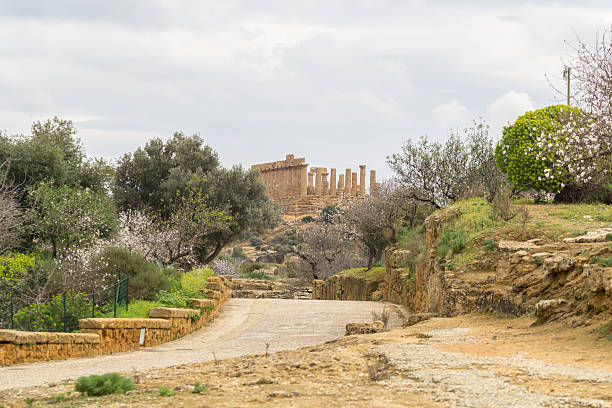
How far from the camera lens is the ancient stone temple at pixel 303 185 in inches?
3162

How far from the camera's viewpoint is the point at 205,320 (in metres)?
16.1

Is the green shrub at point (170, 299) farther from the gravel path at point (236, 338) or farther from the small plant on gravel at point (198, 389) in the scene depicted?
the small plant on gravel at point (198, 389)

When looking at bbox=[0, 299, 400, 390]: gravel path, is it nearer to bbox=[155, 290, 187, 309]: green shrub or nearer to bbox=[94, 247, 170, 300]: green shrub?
bbox=[155, 290, 187, 309]: green shrub

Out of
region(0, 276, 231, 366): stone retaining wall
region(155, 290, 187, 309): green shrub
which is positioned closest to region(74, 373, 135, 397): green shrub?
region(0, 276, 231, 366): stone retaining wall

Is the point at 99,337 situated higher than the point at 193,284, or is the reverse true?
the point at 193,284

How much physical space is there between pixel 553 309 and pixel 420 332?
2.05 metres

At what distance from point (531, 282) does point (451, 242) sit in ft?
13.8

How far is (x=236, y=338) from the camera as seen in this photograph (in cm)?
1368

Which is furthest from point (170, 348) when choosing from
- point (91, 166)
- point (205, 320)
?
point (91, 166)

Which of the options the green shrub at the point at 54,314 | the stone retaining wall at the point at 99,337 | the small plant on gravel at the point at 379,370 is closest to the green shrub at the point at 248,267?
the stone retaining wall at the point at 99,337

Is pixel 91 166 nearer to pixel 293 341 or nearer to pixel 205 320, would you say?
pixel 205 320

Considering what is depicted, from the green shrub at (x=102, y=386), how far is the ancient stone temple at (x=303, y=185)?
70492mm

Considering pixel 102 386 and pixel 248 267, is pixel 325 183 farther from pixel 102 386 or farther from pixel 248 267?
pixel 102 386

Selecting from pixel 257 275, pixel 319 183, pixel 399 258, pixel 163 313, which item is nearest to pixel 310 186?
pixel 319 183
